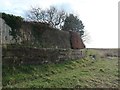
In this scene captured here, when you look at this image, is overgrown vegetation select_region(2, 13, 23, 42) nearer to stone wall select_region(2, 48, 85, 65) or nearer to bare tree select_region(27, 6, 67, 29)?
stone wall select_region(2, 48, 85, 65)

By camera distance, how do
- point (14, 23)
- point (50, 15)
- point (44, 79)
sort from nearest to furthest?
point (44, 79) → point (14, 23) → point (50, 15)

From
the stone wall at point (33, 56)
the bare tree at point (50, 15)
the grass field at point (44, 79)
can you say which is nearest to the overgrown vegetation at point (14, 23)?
the stone wall at point (33, 56)

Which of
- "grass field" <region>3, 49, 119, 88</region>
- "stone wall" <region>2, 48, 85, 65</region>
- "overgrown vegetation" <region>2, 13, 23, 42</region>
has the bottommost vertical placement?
"grass field" <region>3, 49, 119, 88</region>

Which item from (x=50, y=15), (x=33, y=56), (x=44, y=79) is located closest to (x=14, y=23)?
(x=33, y=56)

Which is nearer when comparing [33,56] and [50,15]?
[33,56]

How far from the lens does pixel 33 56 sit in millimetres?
12234

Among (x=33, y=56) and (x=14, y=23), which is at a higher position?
(x=14, y=23)

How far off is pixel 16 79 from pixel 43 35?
5578mm

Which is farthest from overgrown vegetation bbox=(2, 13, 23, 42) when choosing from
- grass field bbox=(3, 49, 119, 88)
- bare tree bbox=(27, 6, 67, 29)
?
bare tree bbox=(27, 6, 67, 29)

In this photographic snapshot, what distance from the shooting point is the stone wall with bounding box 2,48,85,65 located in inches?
424

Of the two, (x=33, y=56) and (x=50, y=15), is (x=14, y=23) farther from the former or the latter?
(x=50, y=15)

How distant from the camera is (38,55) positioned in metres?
12.7

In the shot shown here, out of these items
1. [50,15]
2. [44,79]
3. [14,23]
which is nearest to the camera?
[44,79]

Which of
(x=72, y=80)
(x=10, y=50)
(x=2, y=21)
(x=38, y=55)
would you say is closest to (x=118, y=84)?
(x=72, y=80)
